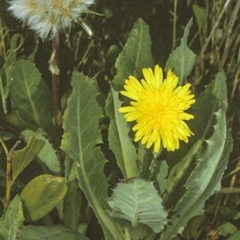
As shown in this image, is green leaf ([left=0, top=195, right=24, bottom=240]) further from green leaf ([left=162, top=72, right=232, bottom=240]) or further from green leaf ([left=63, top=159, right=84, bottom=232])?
green leaf ([left=162, top=72, right=232, bottom=240])

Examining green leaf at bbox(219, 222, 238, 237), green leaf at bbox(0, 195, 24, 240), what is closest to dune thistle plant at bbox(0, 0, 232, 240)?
green leaf at bbox(0, 195, 24, 240)

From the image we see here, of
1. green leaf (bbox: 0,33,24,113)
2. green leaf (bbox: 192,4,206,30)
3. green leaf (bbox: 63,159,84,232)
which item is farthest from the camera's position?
green leaf (bbox: 192,4,206,30)

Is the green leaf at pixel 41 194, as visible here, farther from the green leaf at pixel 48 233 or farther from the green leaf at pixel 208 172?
the green leaf at pixel 208 172

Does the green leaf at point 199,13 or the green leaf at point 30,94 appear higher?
the green leaf at point 199,13

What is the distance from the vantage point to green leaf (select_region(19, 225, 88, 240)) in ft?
2.58

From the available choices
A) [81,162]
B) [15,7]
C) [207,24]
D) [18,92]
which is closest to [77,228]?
[81,162]

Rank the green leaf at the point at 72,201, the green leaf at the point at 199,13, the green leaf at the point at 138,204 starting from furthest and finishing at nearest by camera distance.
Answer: the green leaf at the point at 199,13 → the green leaf at the point at 72,201 → the green leaf at the point at 138,204

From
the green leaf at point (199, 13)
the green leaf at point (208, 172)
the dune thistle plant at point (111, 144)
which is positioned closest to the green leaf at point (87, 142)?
the dune thistle plant at point (111, 144)

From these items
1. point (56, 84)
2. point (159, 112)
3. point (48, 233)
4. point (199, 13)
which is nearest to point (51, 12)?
point (56, 84)

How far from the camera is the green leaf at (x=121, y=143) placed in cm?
91

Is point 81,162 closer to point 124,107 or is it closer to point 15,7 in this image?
point 124,107

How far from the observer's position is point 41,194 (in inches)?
32.5

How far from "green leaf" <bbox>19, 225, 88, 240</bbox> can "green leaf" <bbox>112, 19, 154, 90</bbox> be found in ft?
0.81

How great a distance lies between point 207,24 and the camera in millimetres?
1177
